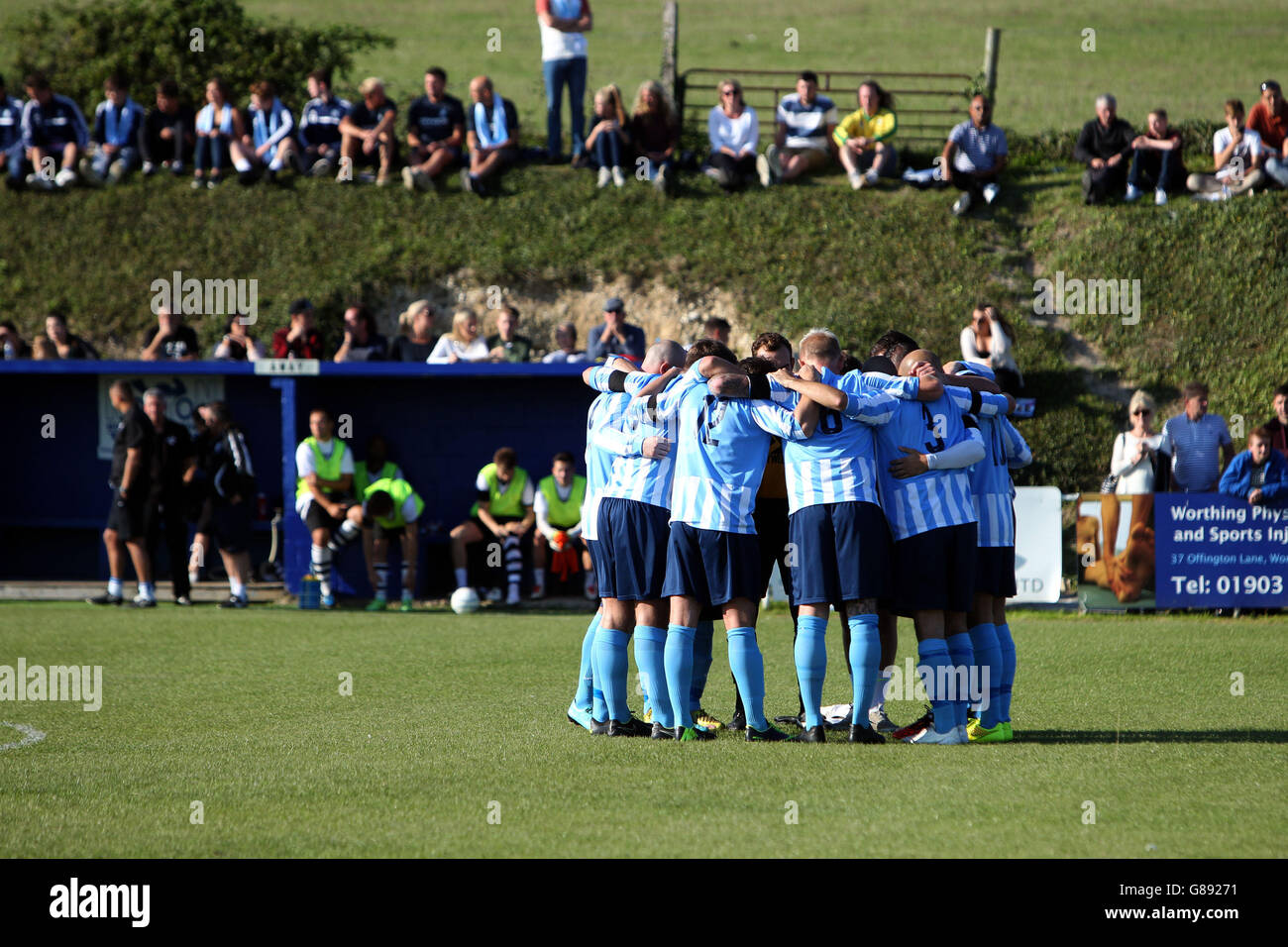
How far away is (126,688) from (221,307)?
40.4 ft

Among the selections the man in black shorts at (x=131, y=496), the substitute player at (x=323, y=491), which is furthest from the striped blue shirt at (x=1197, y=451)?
the man in black shorts at (x=131, y=496)

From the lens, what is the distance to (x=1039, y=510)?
14070mm

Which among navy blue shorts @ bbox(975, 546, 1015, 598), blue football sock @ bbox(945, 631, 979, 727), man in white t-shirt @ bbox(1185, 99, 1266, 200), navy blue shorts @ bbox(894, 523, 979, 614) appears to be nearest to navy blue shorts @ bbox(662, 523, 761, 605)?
navy blue shorts @ bbox(894, 523, 979, 614)

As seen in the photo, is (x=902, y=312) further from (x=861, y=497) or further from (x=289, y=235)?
(x=861, y=497)

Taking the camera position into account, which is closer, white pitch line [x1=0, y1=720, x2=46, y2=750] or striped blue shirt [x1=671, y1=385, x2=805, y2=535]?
striped blue shirt [x1=671, y1=385, x2=805, y2=535]

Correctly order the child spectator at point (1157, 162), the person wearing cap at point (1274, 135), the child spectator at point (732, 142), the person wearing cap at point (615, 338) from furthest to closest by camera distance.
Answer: the child spectator at point (732, 142) → the child spectator at point (1157, 162) → the person wearing cap at point (1274, 135) → the person wearing cap at point (615, 338)

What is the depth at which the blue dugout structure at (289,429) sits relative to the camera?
49.8 feet

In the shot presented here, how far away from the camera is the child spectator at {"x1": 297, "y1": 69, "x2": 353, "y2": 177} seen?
19969 millimetres

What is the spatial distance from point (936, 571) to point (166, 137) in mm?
16407

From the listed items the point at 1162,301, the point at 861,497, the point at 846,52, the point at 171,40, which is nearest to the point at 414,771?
the point at 861,497

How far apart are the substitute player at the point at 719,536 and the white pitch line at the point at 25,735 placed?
3.45 metres

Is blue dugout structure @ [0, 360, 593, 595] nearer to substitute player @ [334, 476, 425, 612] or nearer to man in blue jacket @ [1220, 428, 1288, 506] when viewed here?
substitute player @ [334, 476, 425, 612]

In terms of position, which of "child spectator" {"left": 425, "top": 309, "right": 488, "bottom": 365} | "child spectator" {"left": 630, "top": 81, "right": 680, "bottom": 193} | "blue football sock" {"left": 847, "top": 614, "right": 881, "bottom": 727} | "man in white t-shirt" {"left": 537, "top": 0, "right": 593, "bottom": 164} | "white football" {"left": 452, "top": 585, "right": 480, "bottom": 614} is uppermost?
Result: "man in white t-shirt" {"left": 537, "top": 0, "right": 593, "bottom": 164}

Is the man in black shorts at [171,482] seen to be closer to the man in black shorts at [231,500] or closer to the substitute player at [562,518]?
the man in black shorts at [231,500]
